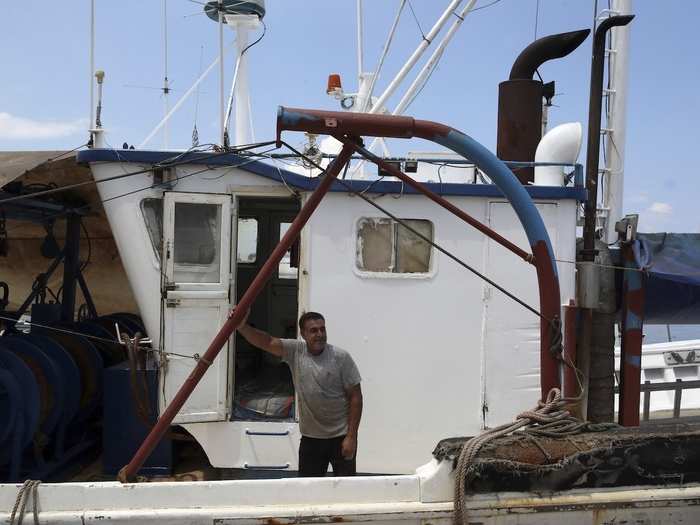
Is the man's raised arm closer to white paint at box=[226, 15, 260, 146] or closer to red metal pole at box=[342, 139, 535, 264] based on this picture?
red metal pole at box=[342, 139, 535, 264]

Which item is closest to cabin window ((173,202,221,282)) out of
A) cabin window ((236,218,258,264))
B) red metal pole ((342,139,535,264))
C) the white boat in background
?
red metal pole ((342,139,535,264))

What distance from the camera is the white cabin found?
5359mm

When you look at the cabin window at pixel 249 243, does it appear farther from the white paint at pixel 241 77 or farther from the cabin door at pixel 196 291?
the cabin door at pixel 196 291

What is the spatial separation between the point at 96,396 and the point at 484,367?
3897mm

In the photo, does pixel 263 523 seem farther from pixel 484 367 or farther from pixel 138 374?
pixel 484 367

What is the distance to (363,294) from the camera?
18.2ft

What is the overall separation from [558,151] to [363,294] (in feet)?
7.01

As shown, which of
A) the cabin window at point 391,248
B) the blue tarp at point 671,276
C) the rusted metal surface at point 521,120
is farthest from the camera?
the rusted metal surface at point 521,120

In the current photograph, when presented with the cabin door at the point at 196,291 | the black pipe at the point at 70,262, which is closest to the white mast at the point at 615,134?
the cabin door at the point at 196,291

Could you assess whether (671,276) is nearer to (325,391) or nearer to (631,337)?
(631,337)

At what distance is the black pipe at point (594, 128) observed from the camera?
5.61 m

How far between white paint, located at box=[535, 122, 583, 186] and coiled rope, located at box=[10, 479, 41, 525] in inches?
179

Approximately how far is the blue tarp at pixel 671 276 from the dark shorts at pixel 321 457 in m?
3.27

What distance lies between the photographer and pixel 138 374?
5.33 metres
